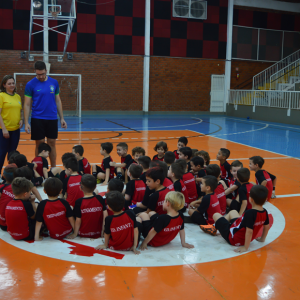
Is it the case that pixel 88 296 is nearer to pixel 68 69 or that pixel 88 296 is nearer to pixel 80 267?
pixel 80 267

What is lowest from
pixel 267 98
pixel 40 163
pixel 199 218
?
pixel 199 218

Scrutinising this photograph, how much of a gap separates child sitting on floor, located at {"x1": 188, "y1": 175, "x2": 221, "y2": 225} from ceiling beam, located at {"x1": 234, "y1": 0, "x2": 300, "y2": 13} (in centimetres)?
2101

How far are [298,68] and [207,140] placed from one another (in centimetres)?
1364

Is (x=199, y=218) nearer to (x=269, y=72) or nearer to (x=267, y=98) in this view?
(x=267, y=98)

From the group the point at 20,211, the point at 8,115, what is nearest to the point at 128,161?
the point at 8,115

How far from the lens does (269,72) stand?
22469 millimetres

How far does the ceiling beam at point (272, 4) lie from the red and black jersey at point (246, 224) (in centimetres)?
2145

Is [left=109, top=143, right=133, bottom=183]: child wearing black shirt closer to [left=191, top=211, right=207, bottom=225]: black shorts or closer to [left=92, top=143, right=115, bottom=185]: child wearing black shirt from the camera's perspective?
[left=92, top=143, right=115, bottom=185]: child wearing black shirt

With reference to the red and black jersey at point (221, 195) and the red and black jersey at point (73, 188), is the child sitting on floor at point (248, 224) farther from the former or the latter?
the red and black jersey at point (73, 188)

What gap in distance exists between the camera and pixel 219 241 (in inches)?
137

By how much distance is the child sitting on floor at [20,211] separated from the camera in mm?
3283

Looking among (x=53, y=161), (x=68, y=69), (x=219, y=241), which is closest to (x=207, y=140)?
(x=53, y=161)

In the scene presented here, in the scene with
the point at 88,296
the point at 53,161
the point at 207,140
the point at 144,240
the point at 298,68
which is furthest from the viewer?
the point at 298,68

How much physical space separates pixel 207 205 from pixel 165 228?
736mm
